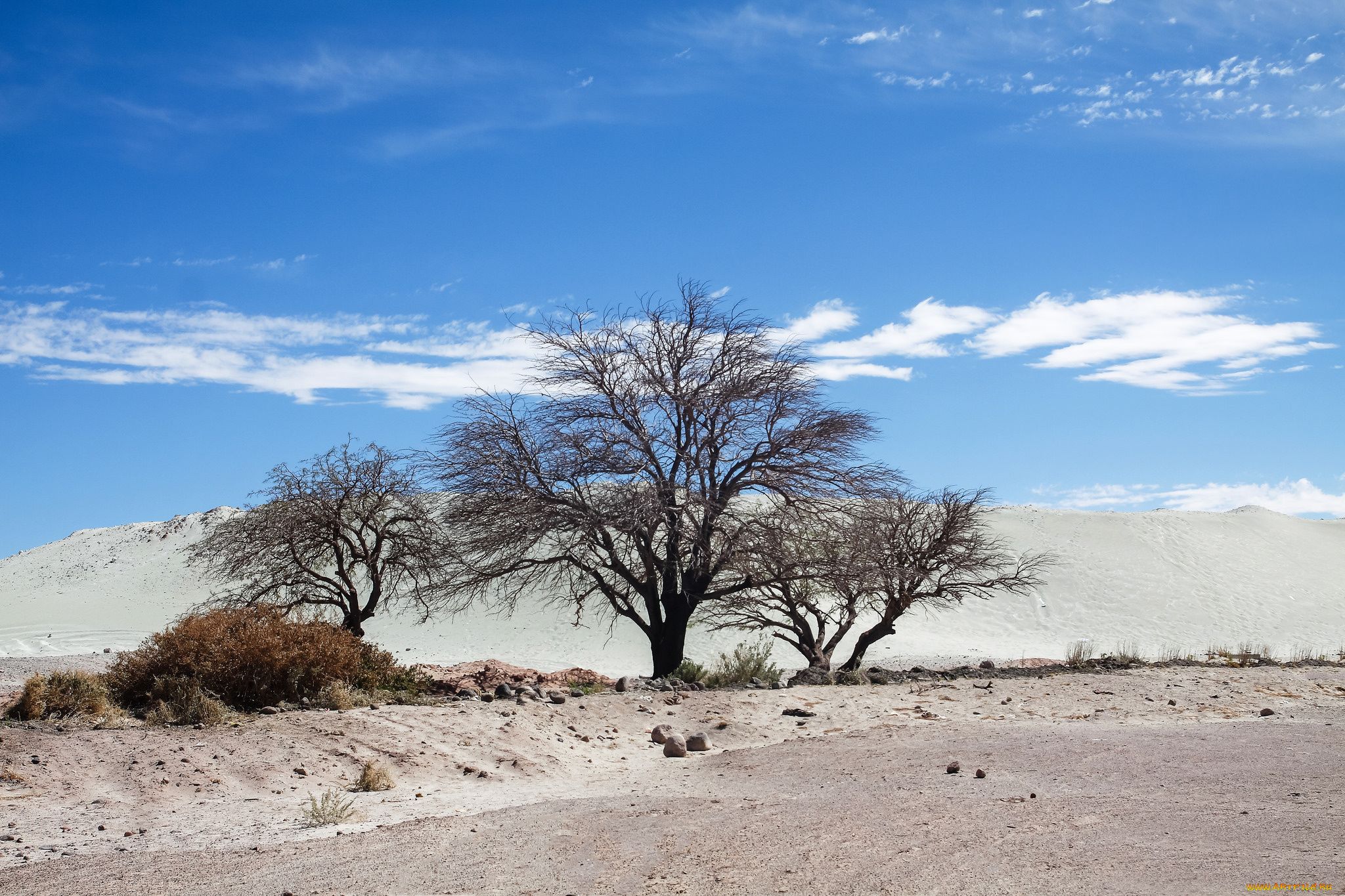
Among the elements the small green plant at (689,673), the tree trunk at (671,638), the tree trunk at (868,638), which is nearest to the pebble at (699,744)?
the small green plant at (689,673)

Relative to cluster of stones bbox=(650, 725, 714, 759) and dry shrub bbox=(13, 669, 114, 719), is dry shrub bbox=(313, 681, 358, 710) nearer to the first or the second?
dry shrub bbox=(13, 669, 114, 719)

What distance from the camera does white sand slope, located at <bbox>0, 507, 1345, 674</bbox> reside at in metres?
34.4

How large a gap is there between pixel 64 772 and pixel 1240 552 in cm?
5777

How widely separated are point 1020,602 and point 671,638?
31996mm

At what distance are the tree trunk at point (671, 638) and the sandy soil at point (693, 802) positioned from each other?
399 centimetres

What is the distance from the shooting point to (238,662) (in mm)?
11055

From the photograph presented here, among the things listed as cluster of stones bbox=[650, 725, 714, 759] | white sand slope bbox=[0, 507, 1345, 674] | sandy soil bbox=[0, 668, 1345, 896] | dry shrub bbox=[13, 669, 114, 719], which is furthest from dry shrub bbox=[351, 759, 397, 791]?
white sand slope bbox=[0, 507, 1345, 674]

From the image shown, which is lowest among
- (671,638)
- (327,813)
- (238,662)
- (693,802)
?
(327,813)

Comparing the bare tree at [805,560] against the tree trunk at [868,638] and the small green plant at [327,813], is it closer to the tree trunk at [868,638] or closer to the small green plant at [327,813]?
the tree trunk at [868,638]

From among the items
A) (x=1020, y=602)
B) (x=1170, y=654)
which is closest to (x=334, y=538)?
(x=1170, y=654)

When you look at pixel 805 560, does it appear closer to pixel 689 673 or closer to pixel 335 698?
pixel 689 673

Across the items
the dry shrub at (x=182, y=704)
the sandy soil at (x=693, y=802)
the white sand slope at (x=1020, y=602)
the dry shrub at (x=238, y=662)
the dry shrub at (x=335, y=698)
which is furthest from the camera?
the white sand slope at (x=1020, y=602)

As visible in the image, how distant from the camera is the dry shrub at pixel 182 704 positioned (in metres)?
10.1

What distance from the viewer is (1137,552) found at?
52.6 metres
